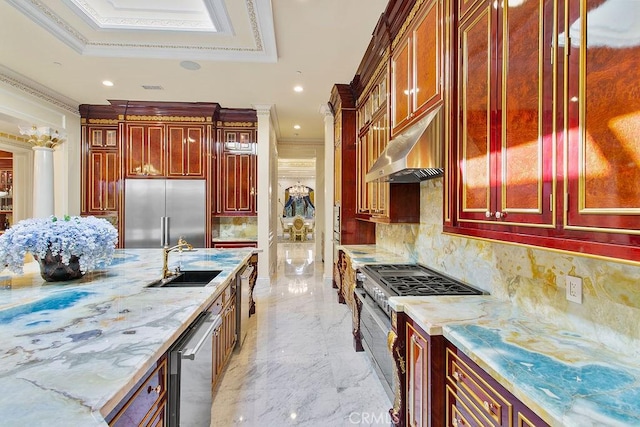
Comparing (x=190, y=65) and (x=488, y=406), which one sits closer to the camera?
(x=488, y=406)

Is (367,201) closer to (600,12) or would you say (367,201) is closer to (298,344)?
(298,344)

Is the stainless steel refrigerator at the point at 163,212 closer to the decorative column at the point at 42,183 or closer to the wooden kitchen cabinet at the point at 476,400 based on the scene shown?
the decorative column at the point at 42,183

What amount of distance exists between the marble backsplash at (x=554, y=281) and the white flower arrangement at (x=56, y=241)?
233cm

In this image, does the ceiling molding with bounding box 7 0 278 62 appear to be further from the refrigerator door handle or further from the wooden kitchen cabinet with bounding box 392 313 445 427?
the wooden kitchen cabinet with bounding box 392 313 445 427

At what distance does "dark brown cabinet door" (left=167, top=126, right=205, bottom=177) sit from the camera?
5363mm

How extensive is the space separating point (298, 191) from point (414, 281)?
12.8m

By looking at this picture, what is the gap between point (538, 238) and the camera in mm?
1148

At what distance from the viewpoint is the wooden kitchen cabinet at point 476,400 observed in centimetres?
99

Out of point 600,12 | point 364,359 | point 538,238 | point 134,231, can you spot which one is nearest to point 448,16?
point 600,12

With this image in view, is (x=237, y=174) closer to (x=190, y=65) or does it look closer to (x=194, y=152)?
(x=194, y=152)

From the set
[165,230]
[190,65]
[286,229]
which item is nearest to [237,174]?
[165,230]

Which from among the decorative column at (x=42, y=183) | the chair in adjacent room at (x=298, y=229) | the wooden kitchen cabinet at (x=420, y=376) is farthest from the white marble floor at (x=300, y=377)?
the chair in adjacent room at (x=298, y=229)

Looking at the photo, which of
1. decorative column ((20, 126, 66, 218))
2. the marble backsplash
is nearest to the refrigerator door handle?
decorative column ((20, 126, 66, 218))

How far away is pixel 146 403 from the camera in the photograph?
110 cm
